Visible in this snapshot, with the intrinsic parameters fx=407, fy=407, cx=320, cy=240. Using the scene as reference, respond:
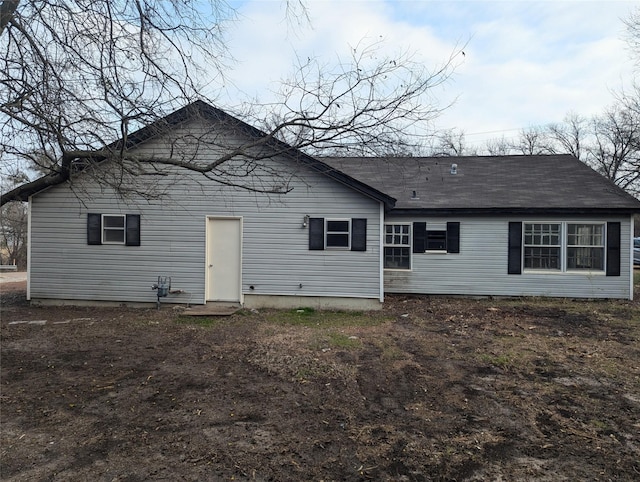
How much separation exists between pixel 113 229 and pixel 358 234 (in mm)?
6297

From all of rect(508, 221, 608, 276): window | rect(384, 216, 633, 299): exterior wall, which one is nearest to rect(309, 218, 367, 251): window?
rect(384, 216, 633, 299): exterior wall

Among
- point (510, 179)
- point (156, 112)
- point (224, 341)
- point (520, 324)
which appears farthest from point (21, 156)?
point (510, 179)

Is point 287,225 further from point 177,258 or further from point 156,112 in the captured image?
point 156,112

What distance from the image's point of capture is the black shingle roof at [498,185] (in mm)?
11391

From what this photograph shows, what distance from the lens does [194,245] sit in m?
10.2

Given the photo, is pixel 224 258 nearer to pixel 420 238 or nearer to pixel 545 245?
pixel 420 238

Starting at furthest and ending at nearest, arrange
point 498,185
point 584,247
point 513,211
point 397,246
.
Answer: point 498,185
point 397,246
point 584,247
point 513,211

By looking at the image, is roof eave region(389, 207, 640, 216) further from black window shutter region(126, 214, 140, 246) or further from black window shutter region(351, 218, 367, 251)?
black window shutter region(126, 214, 140, 246)

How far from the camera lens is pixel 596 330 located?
26.5 feet

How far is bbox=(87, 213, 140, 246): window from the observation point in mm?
10359

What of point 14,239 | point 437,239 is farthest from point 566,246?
point 14,239

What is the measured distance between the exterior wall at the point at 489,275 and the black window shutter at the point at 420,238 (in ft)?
0.57

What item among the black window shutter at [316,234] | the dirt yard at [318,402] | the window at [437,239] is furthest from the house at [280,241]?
the dirt yard at [318,402]

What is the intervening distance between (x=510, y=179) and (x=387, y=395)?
36.2 ft
